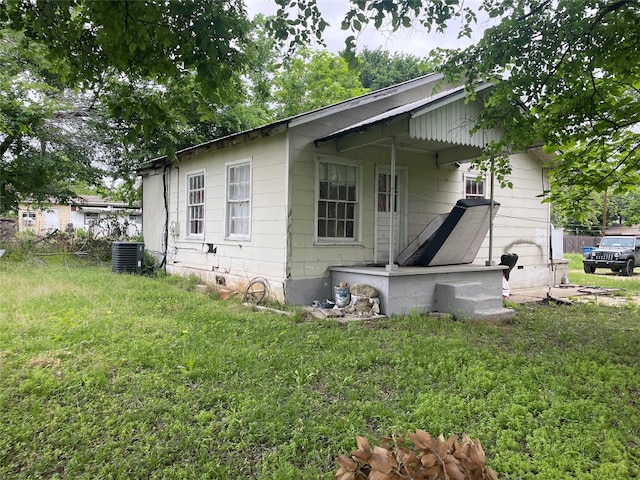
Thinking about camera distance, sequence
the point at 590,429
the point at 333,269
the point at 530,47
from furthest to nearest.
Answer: the point at 333,269 < the point at 530,47 < the point at 590,429

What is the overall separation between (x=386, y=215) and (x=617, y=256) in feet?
42.6

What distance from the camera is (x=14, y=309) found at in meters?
6.13

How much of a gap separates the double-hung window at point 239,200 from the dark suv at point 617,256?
14.8 meters

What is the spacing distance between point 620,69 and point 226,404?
4806mm

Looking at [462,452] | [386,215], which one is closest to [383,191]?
[386,215]

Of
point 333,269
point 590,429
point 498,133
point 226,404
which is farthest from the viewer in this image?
point 333,269

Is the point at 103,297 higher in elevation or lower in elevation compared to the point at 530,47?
lower

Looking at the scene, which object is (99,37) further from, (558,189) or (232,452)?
(558,189)

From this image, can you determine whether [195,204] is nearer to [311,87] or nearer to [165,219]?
[165,219]

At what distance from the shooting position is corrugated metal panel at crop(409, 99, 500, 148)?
6.09 metres

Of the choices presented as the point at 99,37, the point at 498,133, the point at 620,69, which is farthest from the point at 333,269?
the point at 99,37

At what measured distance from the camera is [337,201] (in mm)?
7711

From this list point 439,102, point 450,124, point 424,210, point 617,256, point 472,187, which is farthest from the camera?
point 617,256

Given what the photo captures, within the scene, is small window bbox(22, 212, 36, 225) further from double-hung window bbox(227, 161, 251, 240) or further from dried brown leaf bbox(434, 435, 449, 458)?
dried brown leaf bbox(434, 435, 449, 458)
